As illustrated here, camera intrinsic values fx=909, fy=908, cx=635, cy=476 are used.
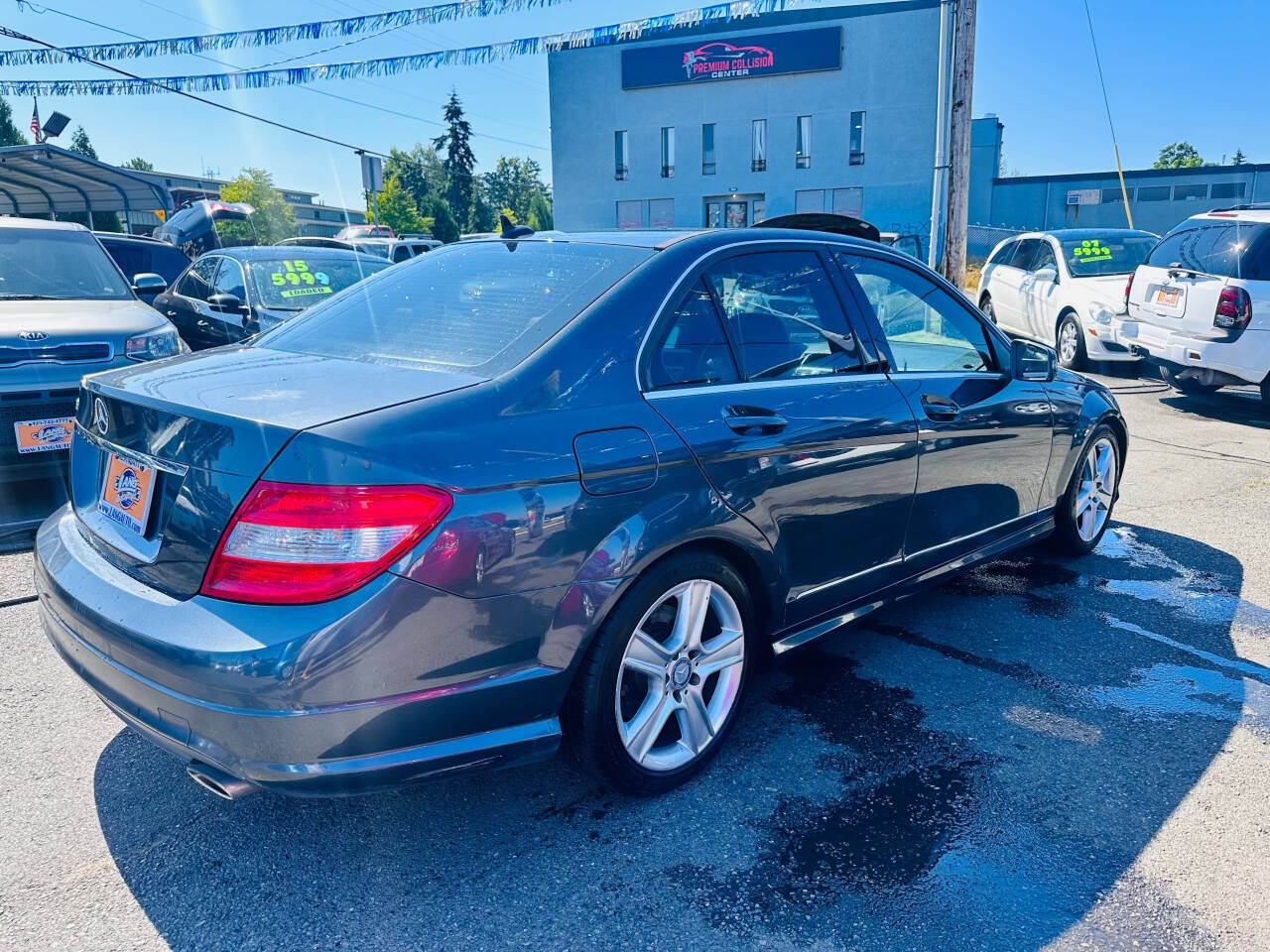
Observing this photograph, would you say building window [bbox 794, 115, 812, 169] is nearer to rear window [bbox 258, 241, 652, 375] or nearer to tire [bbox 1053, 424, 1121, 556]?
tire [bbox 1053, 424, 1121, 556]

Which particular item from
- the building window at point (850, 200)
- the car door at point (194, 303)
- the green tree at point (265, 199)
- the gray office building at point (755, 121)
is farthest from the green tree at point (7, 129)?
the car door at point (194, 303)

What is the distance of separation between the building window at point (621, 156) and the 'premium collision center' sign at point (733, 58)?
7.52 feet

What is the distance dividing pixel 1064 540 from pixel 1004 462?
116 centimetres

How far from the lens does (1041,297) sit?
466 inches

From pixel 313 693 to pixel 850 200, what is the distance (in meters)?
43.2

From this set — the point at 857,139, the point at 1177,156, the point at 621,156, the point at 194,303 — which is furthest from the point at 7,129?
the point at 1177,156

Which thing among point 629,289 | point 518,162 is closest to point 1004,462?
point 629,289

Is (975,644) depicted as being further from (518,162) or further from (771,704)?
(518,162)

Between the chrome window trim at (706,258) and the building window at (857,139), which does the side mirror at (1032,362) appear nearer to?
the chrome window trim at (706,258)

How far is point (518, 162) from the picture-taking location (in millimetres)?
114875

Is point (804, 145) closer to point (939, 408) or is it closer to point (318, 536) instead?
point (939, 408)

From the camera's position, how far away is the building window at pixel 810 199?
137 feet

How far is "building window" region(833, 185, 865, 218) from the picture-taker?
4141 centimetres

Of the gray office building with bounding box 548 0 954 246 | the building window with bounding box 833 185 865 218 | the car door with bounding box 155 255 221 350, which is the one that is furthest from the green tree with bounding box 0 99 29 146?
the car door with bounding box 155 255 221 350
